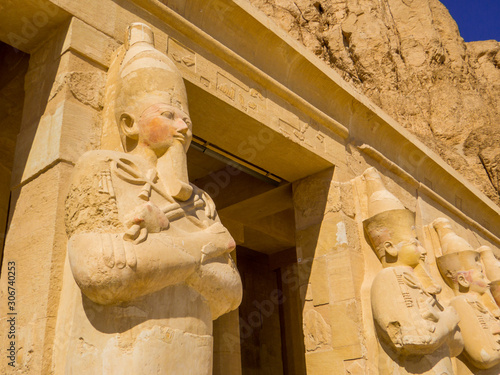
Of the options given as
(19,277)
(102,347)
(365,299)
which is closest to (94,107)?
(19,277)

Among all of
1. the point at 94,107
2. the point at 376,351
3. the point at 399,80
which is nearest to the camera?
the point at 94,107

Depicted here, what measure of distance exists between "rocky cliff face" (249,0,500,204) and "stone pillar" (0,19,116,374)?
195 inches

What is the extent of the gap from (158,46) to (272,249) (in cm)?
482

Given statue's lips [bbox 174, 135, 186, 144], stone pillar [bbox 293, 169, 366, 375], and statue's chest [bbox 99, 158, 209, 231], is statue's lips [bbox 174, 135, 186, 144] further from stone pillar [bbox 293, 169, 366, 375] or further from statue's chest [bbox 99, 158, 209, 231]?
stone pillar [bbox 293, 169, 366, 375]

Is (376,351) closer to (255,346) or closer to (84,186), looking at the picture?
(84,186)

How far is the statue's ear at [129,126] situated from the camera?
2584 mm

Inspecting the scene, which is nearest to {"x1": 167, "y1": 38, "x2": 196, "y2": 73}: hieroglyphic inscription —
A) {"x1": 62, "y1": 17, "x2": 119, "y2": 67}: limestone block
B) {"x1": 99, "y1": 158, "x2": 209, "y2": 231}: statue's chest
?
{"x1": 62, "y1": 17, "x2": 119, "y2": 67}: limestone block

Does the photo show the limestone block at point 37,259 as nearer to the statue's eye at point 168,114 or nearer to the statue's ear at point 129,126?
the statue's ear at point 129,126

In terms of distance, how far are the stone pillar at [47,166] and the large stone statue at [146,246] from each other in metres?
0.17

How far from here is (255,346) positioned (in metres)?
7.60

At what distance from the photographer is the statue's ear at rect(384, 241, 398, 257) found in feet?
13.7

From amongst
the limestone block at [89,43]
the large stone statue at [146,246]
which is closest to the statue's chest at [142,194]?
the large stone statue at [146,246]

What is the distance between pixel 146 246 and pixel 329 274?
2422mm

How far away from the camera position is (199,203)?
Answer: 258 cm
